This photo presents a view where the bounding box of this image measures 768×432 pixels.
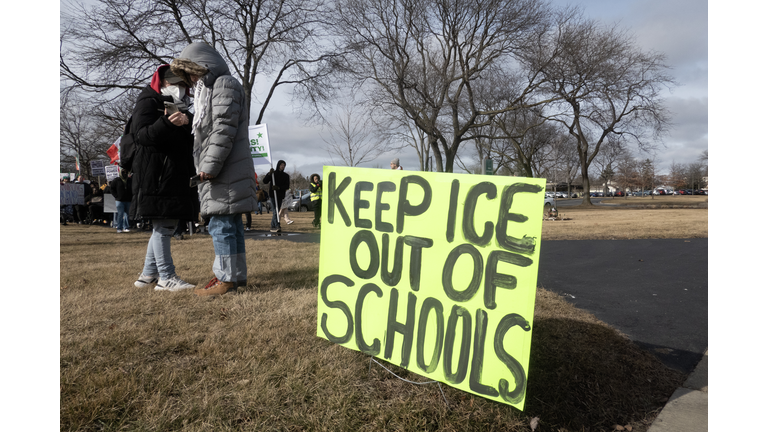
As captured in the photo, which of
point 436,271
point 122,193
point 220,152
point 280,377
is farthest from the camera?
point 122,193

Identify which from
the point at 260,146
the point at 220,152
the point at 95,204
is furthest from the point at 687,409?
the point at 95,204

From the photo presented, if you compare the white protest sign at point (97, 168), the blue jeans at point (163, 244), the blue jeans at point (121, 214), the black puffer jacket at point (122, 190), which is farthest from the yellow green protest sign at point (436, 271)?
the white protest sign at point (97, 168)

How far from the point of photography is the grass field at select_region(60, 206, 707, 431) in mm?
1764

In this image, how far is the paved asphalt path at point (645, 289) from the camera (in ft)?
9.61

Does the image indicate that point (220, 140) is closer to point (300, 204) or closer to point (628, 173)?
point (300, 204)

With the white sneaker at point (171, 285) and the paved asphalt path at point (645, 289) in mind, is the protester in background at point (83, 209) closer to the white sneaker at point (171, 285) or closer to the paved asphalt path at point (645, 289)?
the white sneaker at point (171, 285)

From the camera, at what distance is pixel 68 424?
167 cm

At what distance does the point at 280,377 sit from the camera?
2074 millimetres

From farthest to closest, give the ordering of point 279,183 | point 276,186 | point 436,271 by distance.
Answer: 1. point 279,183
2. point 276,186
3. point 436,271

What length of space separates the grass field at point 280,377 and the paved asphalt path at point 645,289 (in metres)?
0.29

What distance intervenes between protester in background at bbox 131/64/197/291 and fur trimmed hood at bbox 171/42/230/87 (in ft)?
0.66

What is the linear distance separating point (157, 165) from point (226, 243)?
0.88 m

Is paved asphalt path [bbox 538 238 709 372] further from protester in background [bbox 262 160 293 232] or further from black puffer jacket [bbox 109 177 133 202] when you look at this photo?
black puffer jacket [bbox 109 177 133 202]

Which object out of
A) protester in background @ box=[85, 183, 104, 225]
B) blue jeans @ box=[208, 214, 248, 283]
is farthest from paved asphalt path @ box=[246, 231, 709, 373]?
protester in background @ box=[85, 183, 104, 225]
